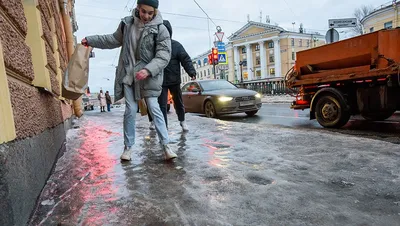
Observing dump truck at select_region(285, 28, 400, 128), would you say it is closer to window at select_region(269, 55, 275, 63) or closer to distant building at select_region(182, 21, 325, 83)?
distant building at select_region(182, 21, 325, 83)

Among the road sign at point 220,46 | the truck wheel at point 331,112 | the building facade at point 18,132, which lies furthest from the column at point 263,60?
the building facade at point 18,132

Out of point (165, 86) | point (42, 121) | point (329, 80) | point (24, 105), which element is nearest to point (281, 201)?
point (24, 105)

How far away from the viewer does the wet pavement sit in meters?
1.81

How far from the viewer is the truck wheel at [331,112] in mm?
5930

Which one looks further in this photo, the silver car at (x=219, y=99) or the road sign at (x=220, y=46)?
the road sign at (x=220, y=46)

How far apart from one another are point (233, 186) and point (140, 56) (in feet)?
5.83

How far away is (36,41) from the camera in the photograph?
320cm

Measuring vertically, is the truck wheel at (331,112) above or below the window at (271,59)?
below

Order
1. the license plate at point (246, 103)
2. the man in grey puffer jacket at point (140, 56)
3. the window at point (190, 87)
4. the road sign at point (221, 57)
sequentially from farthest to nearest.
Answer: the road sign at point (221, 57) → the window at point (190, 87) → the license plate at point (246, 103) → the man in grey puffer jacket at point (140, 56)

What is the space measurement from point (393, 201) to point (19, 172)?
7.98ft

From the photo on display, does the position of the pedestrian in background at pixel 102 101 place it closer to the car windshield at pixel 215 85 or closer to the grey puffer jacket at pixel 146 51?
the car windshield at pixel 215 85

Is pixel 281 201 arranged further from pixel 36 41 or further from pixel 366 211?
pixel 36 41

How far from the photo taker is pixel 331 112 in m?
6.18

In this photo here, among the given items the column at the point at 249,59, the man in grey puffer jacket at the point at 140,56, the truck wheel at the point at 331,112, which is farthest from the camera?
the column at the point at 249,59
